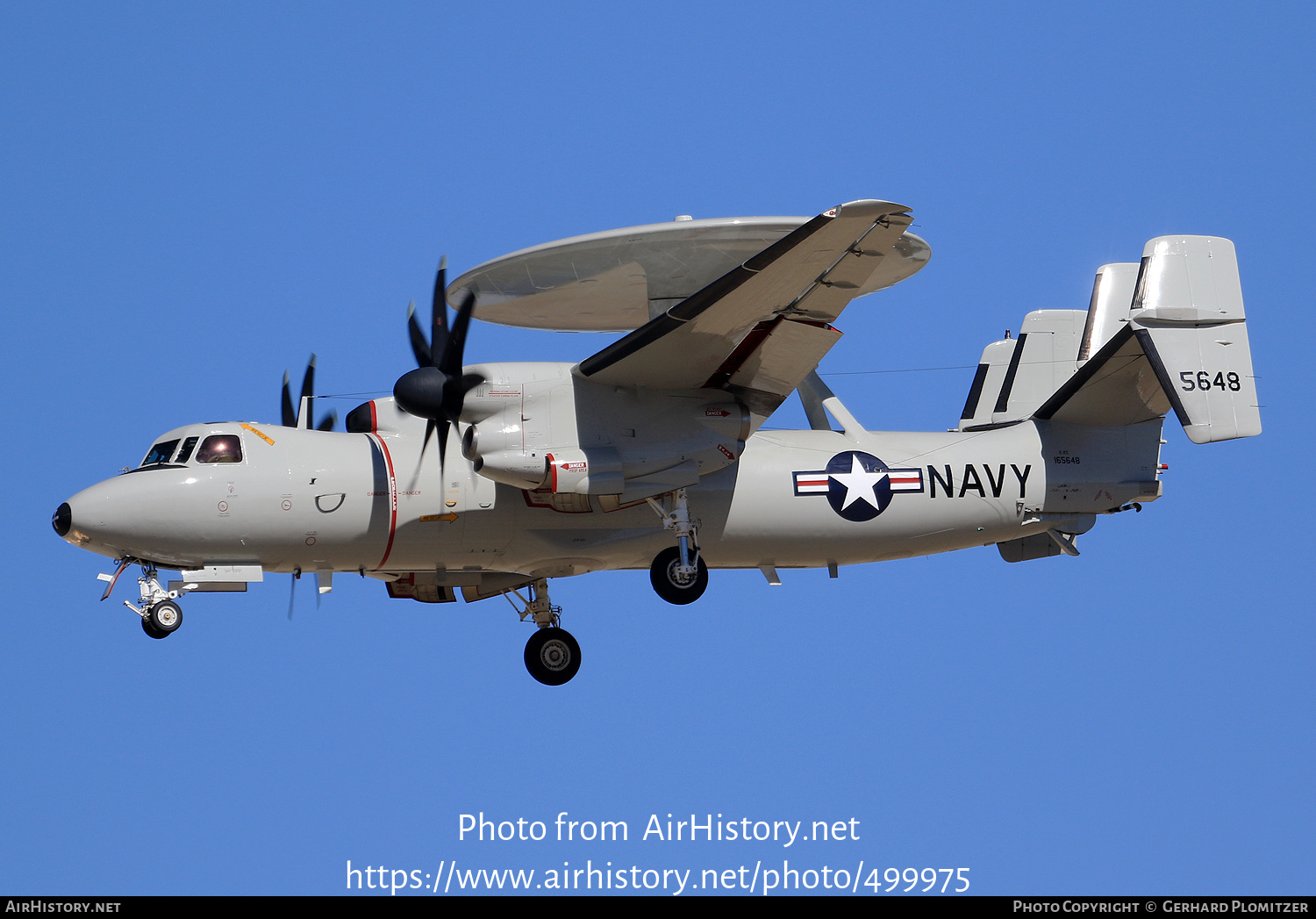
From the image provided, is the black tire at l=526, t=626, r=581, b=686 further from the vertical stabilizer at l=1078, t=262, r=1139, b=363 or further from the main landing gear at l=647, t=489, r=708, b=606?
the vertical stabilizer at l=1078, t=262, r=1139, b=363

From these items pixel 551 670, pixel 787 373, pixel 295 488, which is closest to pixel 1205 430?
pixel 787 373

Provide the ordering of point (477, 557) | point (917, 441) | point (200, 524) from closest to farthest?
point (200, 524), point (477, 557), point (917, 441)

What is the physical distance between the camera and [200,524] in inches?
738

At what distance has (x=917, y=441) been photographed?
21.4m

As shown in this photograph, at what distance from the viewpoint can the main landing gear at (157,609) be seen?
1873cm

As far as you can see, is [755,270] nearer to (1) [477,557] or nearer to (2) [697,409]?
(2) [697,409]

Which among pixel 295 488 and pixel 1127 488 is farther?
pixel 1127 488

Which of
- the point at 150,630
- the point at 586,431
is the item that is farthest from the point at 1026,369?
the point at 150,630

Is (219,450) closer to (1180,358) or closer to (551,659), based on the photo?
(551,659)

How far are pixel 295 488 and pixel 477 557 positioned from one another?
2545 millimetres

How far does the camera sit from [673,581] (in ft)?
64.1
